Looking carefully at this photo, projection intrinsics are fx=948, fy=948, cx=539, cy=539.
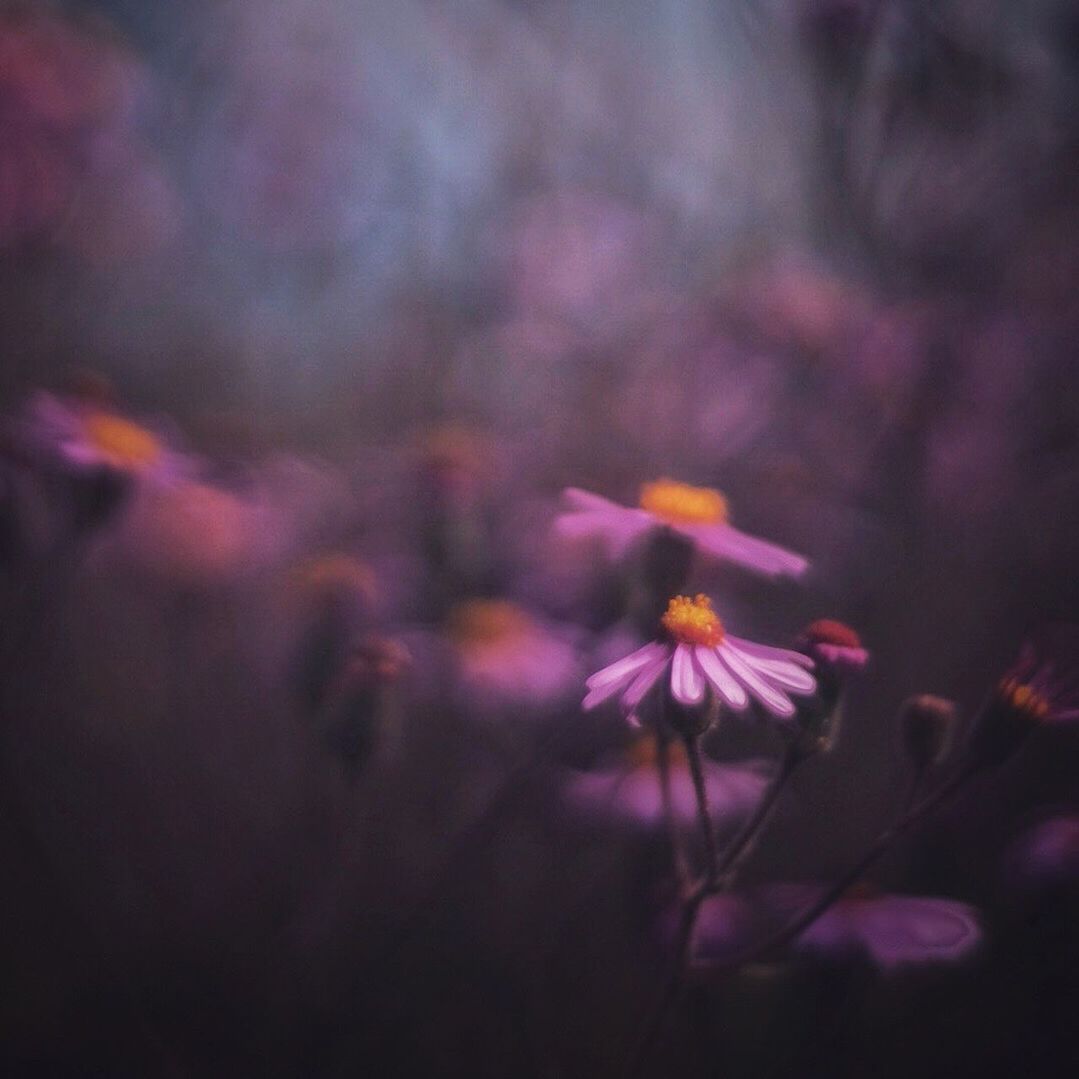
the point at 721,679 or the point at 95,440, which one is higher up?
the point at 95,440

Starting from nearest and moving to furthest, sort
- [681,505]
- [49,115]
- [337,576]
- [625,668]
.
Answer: [625,668], [681,505], [337,576], [49,115]

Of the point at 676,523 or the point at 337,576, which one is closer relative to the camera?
the point at 676,523

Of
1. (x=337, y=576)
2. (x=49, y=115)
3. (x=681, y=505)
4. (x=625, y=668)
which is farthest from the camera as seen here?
(x=49, y=115)

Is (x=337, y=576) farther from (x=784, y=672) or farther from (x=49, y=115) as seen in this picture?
(x=49, y=115)

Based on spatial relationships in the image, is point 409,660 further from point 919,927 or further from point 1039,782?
point 1039,782

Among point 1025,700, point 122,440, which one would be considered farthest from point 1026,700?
point 122,440

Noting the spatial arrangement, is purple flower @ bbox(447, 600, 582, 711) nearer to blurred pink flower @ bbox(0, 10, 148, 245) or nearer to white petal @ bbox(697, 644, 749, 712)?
white petal @ bbox(697, 644, 749, 712)
